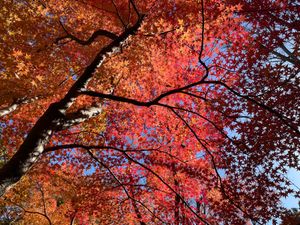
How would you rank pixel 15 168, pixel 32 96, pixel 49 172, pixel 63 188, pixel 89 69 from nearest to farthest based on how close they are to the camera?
pixel 15 168 → pixel 89 69 → pixel 32 96 → pixel 49 172 → pixel 63 188

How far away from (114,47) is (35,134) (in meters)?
2.75

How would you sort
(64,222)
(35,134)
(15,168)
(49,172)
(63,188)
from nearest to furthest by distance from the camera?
1. (15,168)
2. (35,134)
3. (49,172)
4. (63,188)
5. (64,222)

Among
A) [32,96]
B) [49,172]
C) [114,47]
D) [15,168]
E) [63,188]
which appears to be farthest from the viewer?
[63,188]

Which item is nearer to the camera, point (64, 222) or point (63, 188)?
point (63, 188)

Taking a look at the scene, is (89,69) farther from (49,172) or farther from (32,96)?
(49,172)

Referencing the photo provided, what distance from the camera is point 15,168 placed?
150 inches

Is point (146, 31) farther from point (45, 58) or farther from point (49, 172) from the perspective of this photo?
point (49, 172)

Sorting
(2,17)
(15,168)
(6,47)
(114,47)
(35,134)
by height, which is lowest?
(15,168)

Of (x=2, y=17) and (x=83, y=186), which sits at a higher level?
(x=2, y=17)

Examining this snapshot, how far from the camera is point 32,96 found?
8883 mm

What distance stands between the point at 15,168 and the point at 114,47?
330 centimetres

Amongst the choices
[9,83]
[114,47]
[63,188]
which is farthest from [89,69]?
[63,188]

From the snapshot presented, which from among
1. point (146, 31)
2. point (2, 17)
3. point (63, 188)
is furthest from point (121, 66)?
point (63, 188)

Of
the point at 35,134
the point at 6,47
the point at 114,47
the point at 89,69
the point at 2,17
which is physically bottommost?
the point at 35,134
